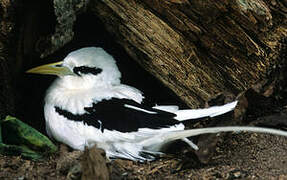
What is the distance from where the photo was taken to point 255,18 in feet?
13.1

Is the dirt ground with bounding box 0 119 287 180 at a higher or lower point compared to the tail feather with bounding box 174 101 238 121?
lower

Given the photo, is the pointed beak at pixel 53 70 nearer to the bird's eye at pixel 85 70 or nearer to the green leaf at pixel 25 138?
the bird's eye at pixel 85 70

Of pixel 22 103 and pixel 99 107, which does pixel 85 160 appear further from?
Result: pixel 22 103

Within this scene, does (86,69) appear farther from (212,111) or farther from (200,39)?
(212,111)

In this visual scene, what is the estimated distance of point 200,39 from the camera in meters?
4.36

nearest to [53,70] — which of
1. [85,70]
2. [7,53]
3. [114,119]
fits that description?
[85,70]

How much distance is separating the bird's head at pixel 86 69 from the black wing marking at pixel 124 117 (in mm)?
678

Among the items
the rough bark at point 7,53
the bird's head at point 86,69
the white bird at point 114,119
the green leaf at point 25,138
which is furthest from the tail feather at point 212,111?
the rough bark at point 7,53

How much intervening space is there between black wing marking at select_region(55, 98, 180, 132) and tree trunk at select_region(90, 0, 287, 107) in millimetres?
599

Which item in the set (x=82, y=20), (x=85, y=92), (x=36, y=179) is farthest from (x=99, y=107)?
(x=82, y=20)

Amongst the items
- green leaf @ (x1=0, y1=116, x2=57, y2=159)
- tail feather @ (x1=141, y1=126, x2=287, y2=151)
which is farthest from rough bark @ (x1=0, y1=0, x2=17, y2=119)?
tail feather @ (x1=141, y1=126, x2=287, y2=151)

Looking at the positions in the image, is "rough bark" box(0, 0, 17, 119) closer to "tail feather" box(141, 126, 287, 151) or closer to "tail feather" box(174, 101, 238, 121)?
"tail feather" box(141, 126, 287, 151)

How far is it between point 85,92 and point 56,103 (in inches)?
14.6

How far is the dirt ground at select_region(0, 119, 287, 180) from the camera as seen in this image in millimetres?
3803
